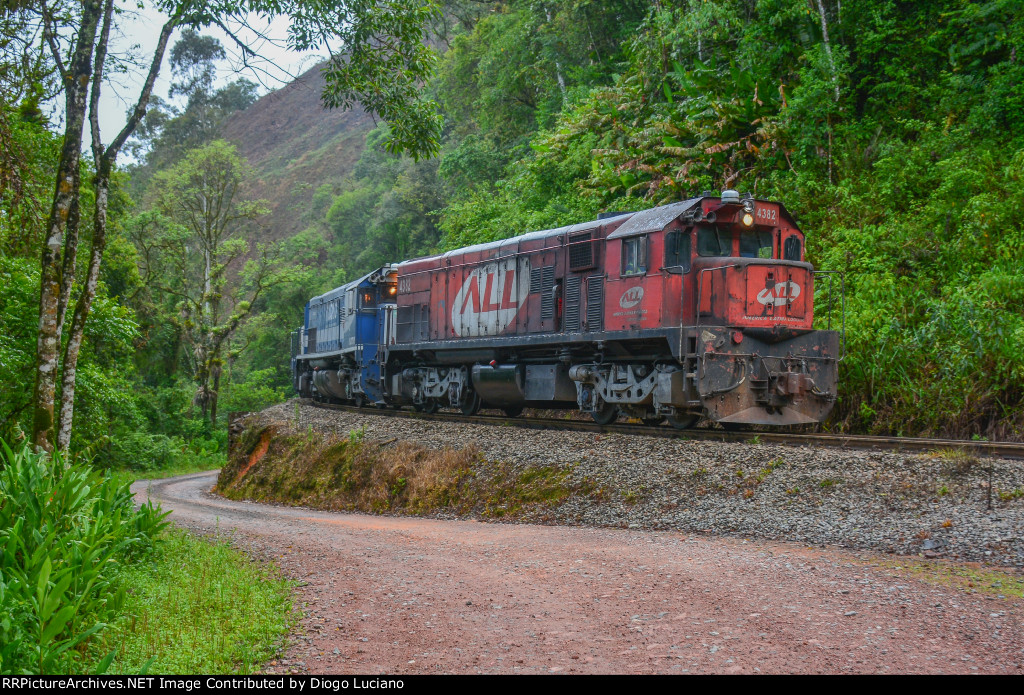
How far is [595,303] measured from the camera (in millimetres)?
13156

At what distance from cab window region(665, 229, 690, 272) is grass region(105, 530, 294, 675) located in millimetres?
6840

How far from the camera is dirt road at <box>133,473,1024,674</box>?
16.4ft

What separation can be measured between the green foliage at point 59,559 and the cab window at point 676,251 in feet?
24.0

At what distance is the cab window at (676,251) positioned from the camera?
11.8m

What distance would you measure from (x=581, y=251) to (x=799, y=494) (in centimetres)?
595

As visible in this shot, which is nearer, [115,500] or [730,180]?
[115,500]

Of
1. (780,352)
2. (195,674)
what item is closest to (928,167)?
(780,352)

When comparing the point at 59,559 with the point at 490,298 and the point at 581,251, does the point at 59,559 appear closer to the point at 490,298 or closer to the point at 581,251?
the point at 581,251

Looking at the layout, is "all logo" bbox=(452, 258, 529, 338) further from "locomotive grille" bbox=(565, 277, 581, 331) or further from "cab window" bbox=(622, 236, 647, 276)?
"cab window" bbox=(622, 236, 647, 276)

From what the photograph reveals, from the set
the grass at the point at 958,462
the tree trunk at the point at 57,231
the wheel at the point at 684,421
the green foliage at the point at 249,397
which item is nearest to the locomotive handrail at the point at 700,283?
the wheel at the point at 684,421

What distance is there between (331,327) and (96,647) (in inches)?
758

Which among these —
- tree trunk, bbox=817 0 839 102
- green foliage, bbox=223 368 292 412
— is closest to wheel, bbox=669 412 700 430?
tree trunk, bbox=817 0 839 102

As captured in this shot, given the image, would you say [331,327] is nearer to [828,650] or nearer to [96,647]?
[96,647]

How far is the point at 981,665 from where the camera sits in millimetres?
4801
